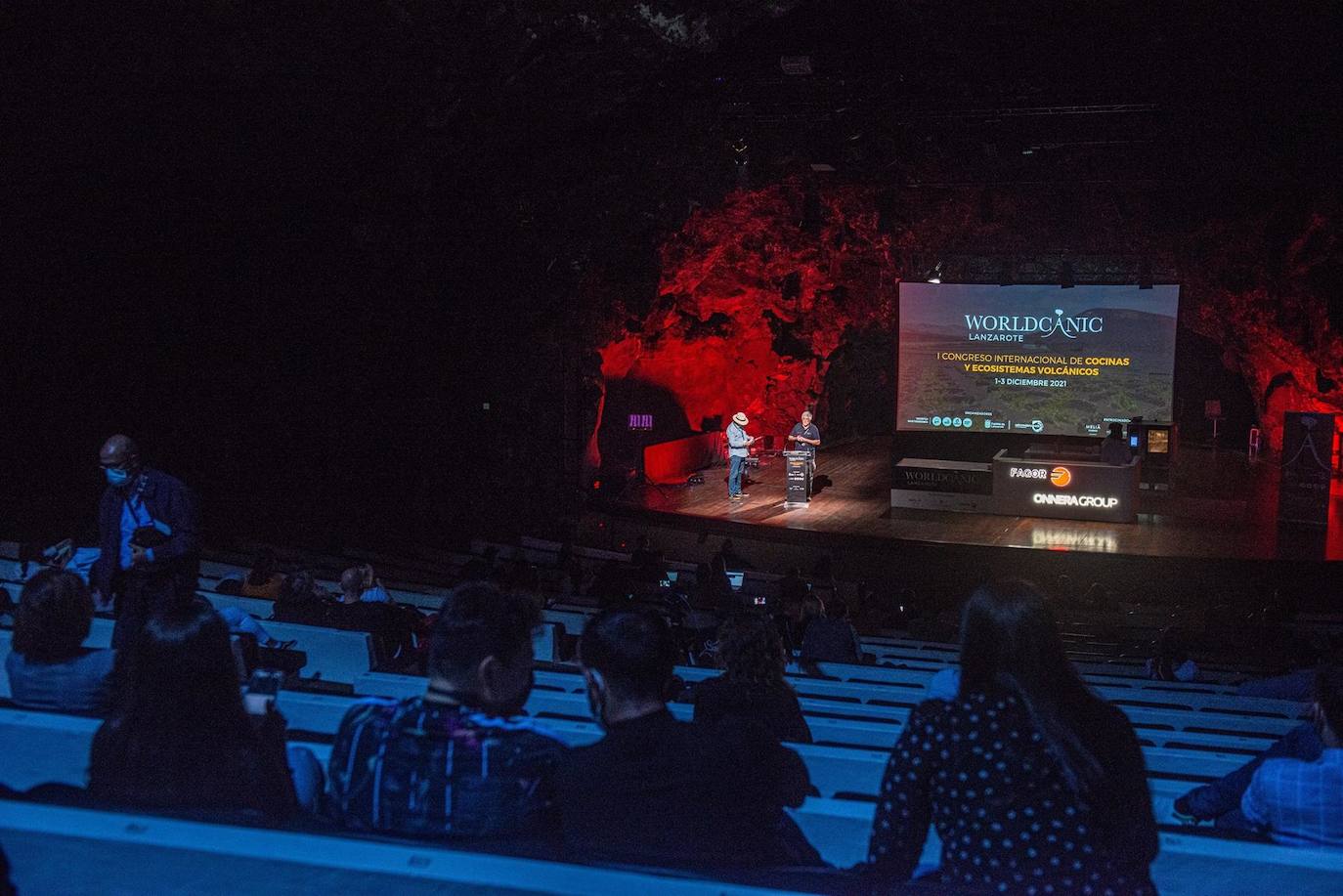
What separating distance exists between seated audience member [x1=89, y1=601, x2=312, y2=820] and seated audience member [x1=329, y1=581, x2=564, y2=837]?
153mm

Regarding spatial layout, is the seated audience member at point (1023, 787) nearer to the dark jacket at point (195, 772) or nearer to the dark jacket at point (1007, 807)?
the dark jacket at point (1007, 807)

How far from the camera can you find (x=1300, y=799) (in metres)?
2.46

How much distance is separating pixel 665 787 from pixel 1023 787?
0.69 meters

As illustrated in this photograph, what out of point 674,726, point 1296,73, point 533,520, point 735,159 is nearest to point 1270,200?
point 1296,73

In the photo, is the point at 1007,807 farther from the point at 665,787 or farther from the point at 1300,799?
the point at 1300,799

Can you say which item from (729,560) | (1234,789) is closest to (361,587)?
(1234,789)

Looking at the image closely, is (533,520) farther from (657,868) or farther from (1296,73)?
(657,868)

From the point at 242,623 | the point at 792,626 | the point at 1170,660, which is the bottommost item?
the point at 1170,660

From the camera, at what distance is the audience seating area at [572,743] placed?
5.48 feet

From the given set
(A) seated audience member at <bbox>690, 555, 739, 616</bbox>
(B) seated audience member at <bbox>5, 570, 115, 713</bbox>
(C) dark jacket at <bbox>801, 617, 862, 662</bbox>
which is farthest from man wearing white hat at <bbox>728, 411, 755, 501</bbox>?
(B) seated audience member at <bbox>5, 570, 115, 713</bbox>

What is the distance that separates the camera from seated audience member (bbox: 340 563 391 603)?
19.6 ft

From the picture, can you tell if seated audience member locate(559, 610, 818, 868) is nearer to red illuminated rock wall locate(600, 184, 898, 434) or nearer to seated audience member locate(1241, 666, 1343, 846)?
seated audience member locate(1241, 666, 1343, 846)

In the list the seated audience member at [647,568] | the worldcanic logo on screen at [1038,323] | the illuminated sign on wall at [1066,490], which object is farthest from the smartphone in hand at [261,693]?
the worldcanic logo on screen at [1038,323]

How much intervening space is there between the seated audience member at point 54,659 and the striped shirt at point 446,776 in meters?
1.27
